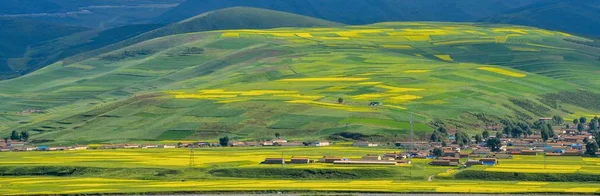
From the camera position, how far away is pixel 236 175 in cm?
12694

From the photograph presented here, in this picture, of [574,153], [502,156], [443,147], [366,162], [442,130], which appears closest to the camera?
[366,162]

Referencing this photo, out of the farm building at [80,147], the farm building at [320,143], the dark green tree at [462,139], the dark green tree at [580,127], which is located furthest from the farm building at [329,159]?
the dark green tree at [580,127]

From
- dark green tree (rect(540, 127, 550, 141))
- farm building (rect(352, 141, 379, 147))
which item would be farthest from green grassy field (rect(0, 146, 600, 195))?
dark green tree (rect(540, 127, 550, 141))

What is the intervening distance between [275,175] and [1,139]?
2201 inches

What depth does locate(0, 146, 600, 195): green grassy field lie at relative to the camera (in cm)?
11644

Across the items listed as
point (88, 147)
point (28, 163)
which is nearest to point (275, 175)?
point (28, 163)

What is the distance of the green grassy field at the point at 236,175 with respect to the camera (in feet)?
382

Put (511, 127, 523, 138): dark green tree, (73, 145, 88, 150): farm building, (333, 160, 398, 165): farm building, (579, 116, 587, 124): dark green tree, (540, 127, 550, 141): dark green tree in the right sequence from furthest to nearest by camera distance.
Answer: (579, 116, 587, 124): dark green tree, (511, 127, 523, 138): dark green tree, (73, 145, 88, 150): farm building, (540, 127, 550, 141): dark green tree, (333, 160, 398, 165): farm building

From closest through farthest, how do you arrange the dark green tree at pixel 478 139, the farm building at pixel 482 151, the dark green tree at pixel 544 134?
the farm building at pixel 482 151, the dark green tree at pixel 478 139, the dark green tree at pixel 544 134

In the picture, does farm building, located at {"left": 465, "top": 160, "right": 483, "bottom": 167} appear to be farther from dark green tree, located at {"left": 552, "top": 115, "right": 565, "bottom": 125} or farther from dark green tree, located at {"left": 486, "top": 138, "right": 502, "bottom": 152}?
dark green tree, located at {"left": 552, "top": 115, "right": 565, "bottom": 125}

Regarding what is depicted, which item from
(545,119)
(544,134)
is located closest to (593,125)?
(545,119)

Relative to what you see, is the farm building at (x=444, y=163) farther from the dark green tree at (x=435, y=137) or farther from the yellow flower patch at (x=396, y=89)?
the yellow flower patch at (x=396, y=89)

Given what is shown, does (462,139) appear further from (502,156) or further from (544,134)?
(502,156)

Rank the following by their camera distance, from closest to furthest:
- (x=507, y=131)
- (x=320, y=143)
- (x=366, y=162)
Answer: (x=366, y=162) < (x=320, y=143) < (x=507, y=131)
